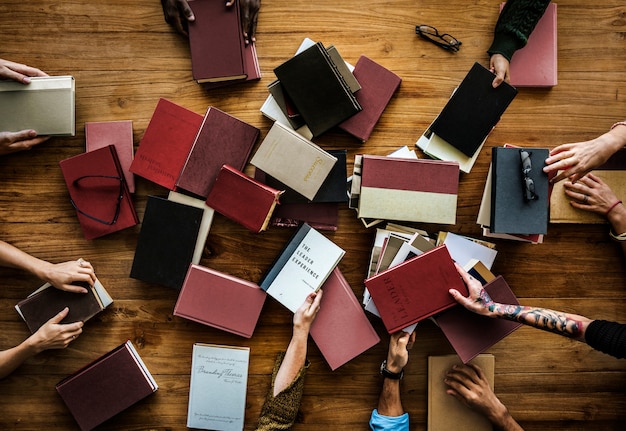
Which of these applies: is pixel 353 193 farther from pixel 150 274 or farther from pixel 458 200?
pixel 150 274

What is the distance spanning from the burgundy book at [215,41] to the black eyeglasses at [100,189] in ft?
1.56

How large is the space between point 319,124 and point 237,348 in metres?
0.86

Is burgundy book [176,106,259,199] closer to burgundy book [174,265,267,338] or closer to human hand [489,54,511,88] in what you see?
burgundy book [174,265,267,338]

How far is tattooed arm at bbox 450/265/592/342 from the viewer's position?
59.6 inches

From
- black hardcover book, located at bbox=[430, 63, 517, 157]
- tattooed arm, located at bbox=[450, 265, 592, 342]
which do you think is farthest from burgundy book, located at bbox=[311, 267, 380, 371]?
black hardcover book, located at bbox=[430, 63, 517, 157]

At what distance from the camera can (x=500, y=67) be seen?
1616mm

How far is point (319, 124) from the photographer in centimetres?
160

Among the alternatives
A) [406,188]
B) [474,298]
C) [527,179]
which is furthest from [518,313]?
[406,188]

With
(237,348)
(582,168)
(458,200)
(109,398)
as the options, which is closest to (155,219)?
(237,348)

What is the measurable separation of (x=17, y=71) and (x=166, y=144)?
588 millimetres

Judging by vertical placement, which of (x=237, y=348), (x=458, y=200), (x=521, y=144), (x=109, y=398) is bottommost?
(x=109, y=398)

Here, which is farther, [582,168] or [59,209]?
[59,209]

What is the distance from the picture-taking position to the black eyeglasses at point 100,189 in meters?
1.66

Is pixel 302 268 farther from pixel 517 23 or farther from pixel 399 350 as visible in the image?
pixel 517 23
